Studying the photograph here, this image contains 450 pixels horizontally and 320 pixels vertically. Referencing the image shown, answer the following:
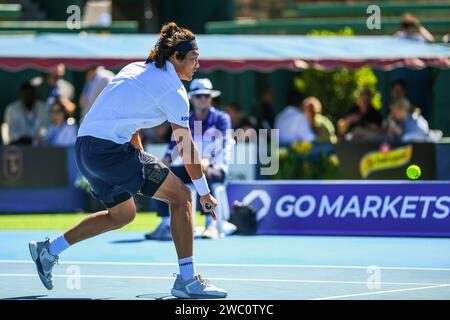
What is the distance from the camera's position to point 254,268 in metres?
11.2

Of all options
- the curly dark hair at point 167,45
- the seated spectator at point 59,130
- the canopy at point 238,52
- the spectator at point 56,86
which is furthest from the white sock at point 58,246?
the spectator at point 56,86

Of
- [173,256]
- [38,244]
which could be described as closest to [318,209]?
[173,256]

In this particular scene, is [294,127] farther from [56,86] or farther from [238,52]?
[56,86]

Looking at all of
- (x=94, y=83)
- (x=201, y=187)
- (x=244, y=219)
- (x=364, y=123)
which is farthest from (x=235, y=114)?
(x=201, y=187)

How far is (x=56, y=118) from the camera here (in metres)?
19.2

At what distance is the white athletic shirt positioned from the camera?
354 inches

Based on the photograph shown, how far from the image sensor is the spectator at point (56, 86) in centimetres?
1988

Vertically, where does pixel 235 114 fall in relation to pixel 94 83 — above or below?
below

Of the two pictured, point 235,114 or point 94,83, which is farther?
point 235,114

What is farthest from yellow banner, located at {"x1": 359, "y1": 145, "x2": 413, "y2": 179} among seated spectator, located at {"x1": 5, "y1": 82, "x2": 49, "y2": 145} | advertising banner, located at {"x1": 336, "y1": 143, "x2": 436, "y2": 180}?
seated spectator, located at {"x1": 5, "y1": 82, "x2": 49, "y2": 145}

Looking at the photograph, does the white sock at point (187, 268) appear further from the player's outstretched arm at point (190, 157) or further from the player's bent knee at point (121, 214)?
the player's bent knee at point (121, 214)

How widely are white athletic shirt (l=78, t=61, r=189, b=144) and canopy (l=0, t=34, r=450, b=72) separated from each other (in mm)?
9734

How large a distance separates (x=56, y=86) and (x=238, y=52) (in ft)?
10.8

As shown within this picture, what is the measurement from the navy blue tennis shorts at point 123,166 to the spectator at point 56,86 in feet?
32.6
